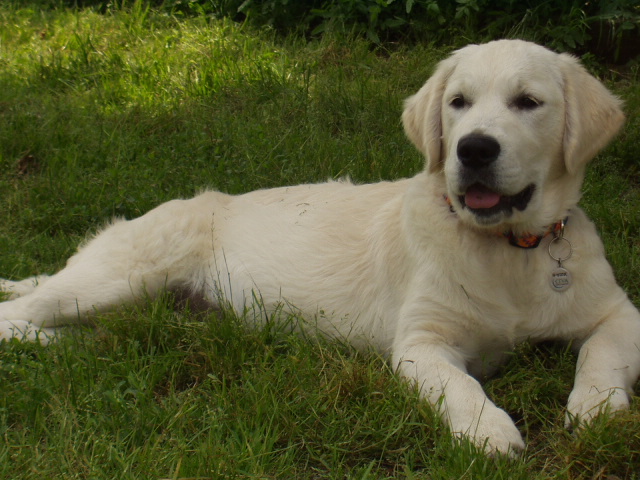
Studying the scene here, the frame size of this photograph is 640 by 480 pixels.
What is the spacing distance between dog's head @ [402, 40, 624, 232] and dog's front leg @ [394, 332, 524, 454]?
0.61 metres

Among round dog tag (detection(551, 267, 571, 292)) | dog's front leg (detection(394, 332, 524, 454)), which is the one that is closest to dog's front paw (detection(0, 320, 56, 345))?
dog's front leg (detection(394, 332, 524, 454))

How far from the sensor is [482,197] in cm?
367

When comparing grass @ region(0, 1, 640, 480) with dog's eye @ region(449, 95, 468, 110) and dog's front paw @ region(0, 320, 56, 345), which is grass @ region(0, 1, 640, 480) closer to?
dog's front paw @ region(0, 320, 56, 345)

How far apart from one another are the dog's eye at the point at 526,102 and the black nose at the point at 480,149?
332 mm

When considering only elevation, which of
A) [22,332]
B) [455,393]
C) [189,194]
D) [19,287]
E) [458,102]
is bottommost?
[189,194]

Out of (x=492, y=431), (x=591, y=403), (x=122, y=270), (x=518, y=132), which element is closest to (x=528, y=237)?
(x=518, y=132)

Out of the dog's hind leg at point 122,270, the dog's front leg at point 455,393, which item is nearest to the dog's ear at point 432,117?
the dog's front leg at point 455,393

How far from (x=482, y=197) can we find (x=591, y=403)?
0.98m

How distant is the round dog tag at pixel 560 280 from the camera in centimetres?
376

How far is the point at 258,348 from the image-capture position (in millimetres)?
3840

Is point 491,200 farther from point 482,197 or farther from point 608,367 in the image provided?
point 608,367

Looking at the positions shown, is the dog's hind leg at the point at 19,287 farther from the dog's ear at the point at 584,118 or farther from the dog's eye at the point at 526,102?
the dog's ear at the point at 584,118

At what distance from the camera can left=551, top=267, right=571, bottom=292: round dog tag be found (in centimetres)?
376

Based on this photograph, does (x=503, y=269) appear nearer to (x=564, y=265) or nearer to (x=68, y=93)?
(x=564, y=265)
